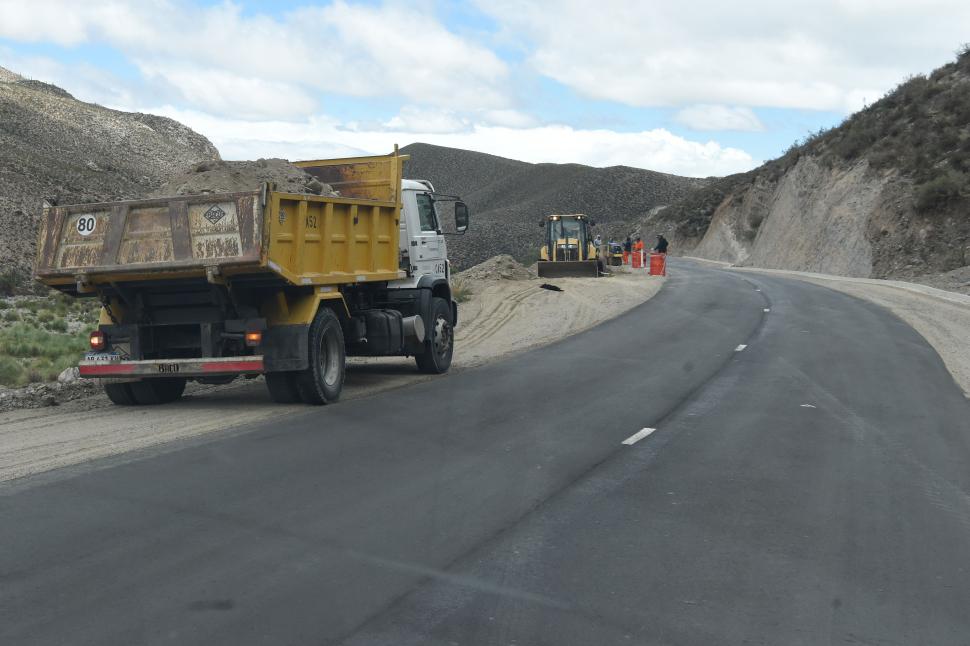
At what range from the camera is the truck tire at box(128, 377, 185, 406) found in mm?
13227

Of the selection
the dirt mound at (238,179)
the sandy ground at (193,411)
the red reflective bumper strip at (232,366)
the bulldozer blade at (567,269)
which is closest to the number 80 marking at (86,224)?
the dirt mound at (238,179)

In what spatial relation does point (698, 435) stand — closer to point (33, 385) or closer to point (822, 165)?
point (33, 385)

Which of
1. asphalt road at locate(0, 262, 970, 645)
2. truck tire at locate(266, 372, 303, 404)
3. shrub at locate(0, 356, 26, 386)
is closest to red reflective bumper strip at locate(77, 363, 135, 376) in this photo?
truck tire at locate(266, 372, 303, 404)

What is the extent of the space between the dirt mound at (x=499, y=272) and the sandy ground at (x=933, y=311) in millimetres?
11799

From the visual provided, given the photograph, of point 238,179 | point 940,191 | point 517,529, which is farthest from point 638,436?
point 940,191

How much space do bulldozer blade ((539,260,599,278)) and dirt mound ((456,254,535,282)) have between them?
621 millimetres

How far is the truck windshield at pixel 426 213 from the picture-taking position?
1631 cm

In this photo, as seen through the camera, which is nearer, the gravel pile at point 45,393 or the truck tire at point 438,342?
the gravel pile at point 45,393

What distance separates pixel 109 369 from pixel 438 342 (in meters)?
5.49

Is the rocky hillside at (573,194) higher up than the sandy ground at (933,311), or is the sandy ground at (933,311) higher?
the rocky hillside at (573,194)

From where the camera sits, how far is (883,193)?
1953 inches

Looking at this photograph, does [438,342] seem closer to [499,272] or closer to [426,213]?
[426,213]

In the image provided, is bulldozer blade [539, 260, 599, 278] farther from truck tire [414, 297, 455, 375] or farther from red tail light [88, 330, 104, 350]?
red tail light [88, 330, 104, 350]

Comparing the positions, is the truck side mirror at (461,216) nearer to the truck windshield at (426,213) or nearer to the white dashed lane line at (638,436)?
the truck windshield at (426,213)
